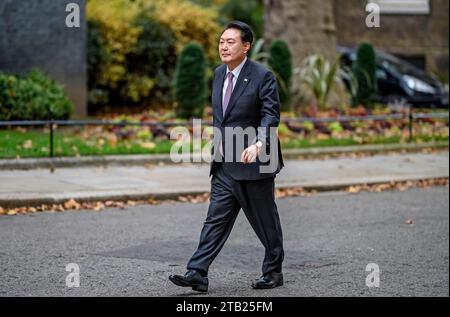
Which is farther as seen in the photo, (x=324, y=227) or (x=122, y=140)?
(x=122, y=140)

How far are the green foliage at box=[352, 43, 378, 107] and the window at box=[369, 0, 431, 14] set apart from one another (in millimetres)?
9683

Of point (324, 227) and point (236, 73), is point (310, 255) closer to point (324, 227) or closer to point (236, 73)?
point (324, 227)

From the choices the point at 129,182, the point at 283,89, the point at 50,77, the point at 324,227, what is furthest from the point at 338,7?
the point at 324,227

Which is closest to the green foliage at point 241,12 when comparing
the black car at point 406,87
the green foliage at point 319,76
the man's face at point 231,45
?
the black car at point 406,87

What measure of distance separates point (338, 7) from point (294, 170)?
653 inches

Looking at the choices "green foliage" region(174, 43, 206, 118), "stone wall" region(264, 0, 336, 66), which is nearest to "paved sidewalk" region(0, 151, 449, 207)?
"green foliage" region(174, 43, 206, 118)

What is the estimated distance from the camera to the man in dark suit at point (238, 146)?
7.37 m

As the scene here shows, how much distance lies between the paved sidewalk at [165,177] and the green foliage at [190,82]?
3059 mm

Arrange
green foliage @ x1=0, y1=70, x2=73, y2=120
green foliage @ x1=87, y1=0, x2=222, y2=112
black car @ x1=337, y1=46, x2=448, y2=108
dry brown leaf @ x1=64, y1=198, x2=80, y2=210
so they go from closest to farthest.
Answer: dry brown leaf @ x1=64, y1=198, x2=80, y2=210, green foliage @ x1=0, y1=70, x2=73, y2=120, green foliage @ x1=87, y1=0, x2=222, y2=112, black car @ x1=337, y1=46, x2=448, y2=108

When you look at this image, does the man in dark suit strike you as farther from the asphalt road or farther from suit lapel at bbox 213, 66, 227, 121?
the asphalt road

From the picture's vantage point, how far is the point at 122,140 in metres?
16.5

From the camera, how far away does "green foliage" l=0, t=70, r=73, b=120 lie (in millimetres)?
16328

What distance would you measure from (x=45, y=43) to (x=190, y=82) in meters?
2.62

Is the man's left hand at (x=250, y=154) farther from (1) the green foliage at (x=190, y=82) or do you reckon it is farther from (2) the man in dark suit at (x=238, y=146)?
(1) the green foliage at (x=190, y=82)
